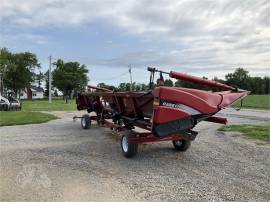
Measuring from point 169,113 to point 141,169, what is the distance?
3.63ft

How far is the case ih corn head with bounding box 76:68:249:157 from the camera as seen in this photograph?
23.1 ft

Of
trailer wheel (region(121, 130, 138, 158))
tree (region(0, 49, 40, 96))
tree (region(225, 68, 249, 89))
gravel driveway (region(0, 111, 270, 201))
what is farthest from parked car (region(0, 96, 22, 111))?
tree (region(0, 49, 40, 96))

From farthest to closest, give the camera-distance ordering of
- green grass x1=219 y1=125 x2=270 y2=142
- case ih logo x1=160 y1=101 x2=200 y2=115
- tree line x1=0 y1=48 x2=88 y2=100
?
tree line x1=0 y1=48 x2=88 y2=100 → green grass x1=219 y1=125 x2=270 y2=142 → case ih logo x1=160 y1=101 x2=200 y2=115

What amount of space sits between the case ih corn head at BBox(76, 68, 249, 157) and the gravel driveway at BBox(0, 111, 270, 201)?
0.42 m

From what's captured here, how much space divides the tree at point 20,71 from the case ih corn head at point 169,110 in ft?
246

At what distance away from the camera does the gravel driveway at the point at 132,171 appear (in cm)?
543

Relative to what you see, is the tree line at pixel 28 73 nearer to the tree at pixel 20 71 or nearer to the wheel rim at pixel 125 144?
the tree at pixel 20 71

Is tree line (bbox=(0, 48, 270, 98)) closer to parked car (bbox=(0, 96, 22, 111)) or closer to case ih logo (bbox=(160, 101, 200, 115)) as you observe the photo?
parked car (bbox=(0, 96, 22, 111))

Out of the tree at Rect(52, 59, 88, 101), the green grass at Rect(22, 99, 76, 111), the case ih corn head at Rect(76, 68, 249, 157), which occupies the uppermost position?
the tree at Rect(52, 59, 88, 101)

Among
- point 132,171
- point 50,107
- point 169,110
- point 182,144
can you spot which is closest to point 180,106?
point 169,110

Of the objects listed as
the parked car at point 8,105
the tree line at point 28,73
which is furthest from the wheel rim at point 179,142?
the tree line at point 28,73

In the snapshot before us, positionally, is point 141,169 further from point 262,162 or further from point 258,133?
point 258,133

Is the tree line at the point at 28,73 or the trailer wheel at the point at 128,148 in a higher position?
the tree line at the point at 28,73

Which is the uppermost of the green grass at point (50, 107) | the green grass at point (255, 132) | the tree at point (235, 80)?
the tree at point (235, 80)
